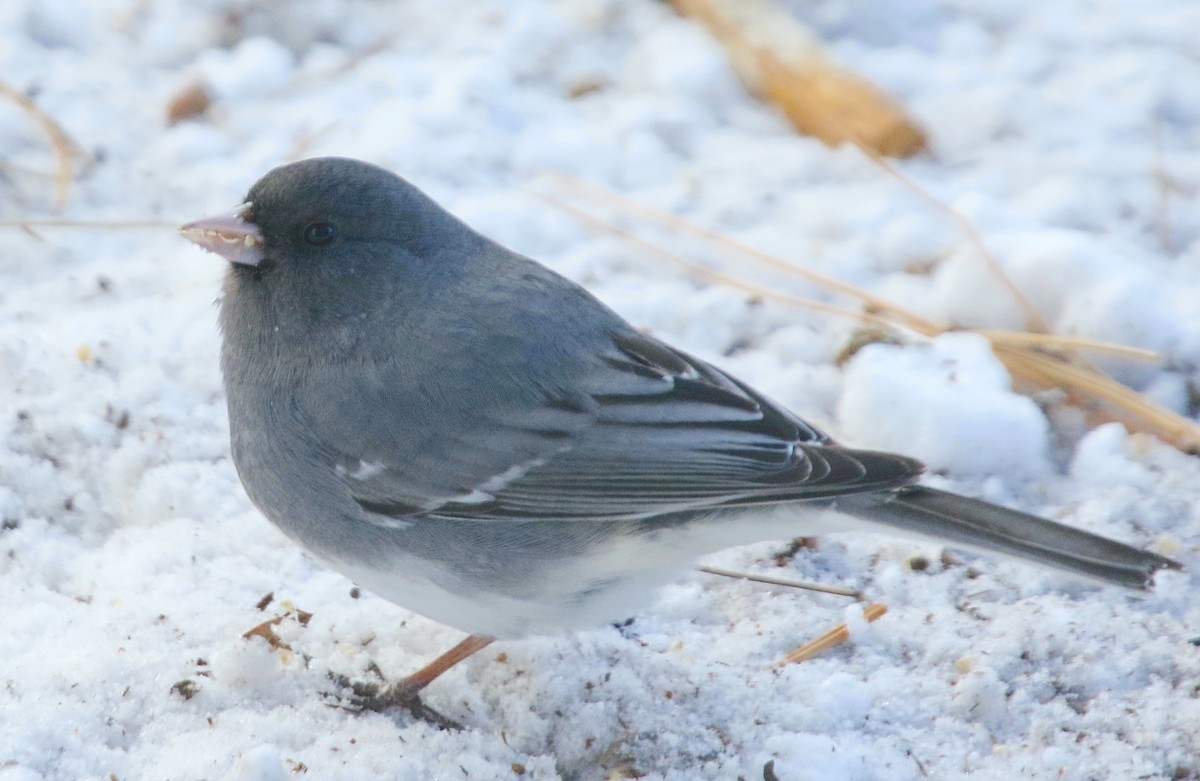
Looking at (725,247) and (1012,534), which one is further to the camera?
(725,247)

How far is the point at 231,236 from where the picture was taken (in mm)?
2320

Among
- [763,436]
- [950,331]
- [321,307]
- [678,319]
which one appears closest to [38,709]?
[321,307]

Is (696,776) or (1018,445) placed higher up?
(1018,445)

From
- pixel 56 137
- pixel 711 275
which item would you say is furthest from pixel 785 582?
pixel 56 137

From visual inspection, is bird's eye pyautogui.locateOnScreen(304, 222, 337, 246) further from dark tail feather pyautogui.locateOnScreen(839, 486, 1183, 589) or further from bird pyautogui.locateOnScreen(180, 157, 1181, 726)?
dark tail feather pyautogui.locateOnScreen(839, 486, 1183, 589)

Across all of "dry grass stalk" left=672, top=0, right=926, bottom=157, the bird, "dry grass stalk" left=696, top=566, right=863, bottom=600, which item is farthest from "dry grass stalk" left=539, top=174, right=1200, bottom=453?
the bird

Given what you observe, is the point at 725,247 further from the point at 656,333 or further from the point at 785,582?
the point at 785,582

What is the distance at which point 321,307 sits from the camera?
7.61ft

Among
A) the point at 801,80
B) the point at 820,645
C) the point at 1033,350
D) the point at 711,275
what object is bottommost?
the point at 820,645

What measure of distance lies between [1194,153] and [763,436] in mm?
2206

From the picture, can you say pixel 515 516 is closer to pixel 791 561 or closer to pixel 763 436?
pixel 763 436

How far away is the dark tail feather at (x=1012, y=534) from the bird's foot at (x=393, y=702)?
0.78 meters

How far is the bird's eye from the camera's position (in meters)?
2.34

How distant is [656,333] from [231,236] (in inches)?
50.1
